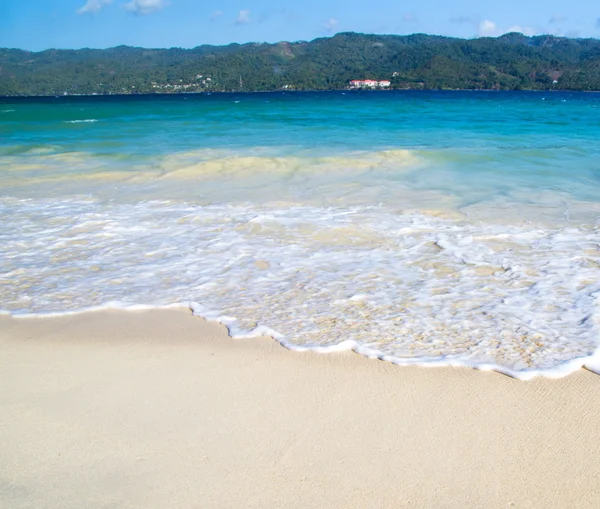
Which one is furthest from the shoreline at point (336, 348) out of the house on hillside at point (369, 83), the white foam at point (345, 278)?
the house on hillside at point (369, 83)

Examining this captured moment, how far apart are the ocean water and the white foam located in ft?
0.07

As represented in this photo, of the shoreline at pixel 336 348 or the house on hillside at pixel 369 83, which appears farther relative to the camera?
the house on hillside at pixel 369 83

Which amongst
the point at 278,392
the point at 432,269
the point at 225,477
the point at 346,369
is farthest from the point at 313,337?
the point at 432,269

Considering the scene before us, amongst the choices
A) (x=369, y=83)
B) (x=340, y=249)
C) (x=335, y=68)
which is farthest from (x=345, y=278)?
(x=335, y=68)

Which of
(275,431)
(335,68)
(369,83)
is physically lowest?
(275,431)

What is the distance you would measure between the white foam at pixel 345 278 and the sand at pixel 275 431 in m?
0.34

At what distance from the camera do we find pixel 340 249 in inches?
242

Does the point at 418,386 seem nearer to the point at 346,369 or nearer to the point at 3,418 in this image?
the point at 346,369

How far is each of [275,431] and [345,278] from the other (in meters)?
2.45

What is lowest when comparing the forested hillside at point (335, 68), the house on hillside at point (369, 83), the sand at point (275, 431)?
the sand at point (275, 431)

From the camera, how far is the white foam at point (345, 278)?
394 centimetres

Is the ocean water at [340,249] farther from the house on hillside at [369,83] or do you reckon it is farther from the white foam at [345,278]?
the house on hillside at [369,83]

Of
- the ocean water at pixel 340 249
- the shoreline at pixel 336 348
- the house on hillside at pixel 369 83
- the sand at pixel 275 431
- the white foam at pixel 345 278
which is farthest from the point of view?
Answer: the house on hillside at pixel 369 83

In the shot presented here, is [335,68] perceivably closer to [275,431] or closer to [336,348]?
[336,348]
